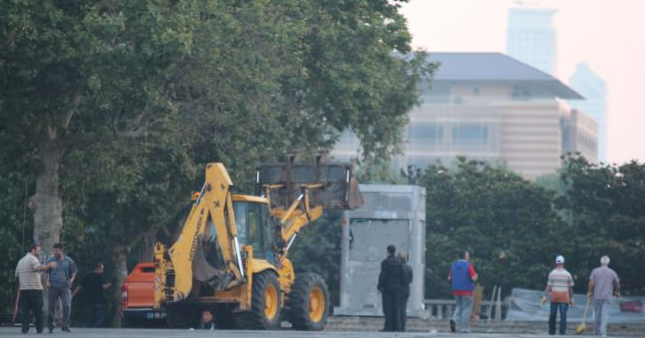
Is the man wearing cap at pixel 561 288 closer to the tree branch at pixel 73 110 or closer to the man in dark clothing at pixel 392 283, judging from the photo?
the man in dark clothing at pixel 392 283

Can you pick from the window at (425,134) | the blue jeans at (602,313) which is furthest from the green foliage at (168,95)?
the window at (425,134)

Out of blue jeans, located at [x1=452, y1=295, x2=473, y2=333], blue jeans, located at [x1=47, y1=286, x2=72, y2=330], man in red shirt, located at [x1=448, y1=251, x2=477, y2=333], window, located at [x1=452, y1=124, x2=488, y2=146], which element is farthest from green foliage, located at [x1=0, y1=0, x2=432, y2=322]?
window, located at [x1=452, y1=124, x2=488, y2=146]

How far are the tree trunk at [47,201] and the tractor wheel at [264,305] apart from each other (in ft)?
17.0

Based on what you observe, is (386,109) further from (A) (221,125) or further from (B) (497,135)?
(B) (497,135)

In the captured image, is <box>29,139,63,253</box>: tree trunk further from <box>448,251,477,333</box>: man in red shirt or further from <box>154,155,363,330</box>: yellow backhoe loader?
<box>448,251,477,333</box>: man in red shirt

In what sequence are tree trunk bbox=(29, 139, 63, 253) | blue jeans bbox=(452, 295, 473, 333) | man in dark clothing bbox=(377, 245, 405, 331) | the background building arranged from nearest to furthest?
man in dark clothing bbox=(377, 245, 405, 331) < blue jeans bbox=(452, 295, 473, 333) < tree trunk bbox=(29, 139, 63, 253) < the background building

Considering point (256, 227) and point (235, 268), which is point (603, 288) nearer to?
point (256, 227)

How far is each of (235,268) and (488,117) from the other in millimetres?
136537

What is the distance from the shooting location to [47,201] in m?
32.4

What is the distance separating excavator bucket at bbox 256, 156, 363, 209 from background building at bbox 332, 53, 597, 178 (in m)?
128

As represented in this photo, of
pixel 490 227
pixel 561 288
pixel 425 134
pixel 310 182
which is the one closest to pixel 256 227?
pixel 310 182

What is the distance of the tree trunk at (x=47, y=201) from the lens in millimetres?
32344

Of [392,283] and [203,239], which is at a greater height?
[203,239]

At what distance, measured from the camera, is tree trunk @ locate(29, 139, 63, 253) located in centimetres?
3234
